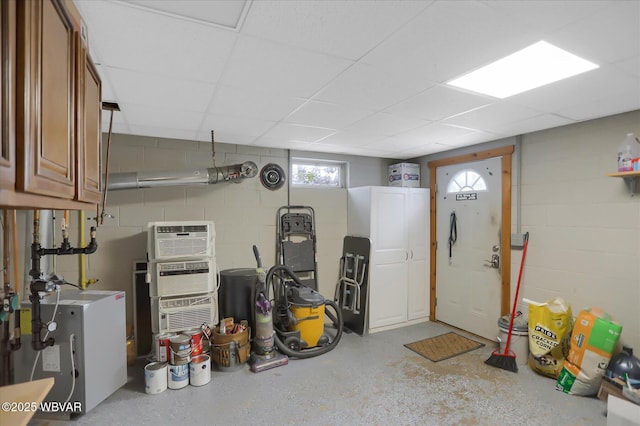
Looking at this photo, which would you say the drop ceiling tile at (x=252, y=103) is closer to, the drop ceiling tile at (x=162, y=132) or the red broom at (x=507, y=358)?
the drop ceiling tile at (x=162, y=132)

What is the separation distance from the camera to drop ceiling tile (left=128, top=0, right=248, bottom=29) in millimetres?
1295

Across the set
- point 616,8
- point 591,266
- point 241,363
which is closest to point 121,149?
point 241,363

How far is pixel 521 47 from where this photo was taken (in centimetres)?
166

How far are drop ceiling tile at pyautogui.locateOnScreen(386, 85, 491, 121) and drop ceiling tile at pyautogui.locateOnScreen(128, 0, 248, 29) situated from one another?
141 cm

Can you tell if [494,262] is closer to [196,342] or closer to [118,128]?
[196,342]

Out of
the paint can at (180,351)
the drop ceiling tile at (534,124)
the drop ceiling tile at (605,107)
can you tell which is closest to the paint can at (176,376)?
the paint can at (180,351)

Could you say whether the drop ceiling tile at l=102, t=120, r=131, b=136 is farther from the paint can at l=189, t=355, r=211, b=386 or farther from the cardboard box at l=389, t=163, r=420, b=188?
the cardboard box at l=389, t=163, r=420, b=188

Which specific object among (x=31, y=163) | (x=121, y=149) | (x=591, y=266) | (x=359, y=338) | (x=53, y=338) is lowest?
(x=359, y=338)

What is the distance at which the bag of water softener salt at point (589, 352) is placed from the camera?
2545 mm

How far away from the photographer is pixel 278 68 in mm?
1890

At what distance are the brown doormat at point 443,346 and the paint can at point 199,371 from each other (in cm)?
220

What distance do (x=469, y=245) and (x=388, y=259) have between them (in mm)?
1036

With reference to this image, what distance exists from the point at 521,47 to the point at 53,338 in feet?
11.5

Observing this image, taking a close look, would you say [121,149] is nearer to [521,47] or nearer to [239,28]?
[239,28]
